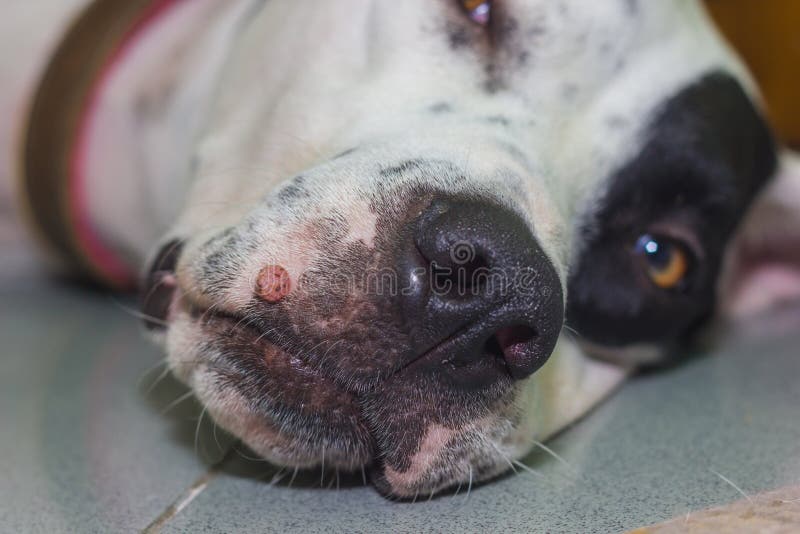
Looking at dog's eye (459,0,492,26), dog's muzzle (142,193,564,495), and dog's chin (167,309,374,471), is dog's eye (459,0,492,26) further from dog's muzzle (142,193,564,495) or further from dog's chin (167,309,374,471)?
dog's chin (167,309,374,471)

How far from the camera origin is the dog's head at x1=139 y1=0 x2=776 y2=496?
1.02 metres

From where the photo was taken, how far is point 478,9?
1.38m

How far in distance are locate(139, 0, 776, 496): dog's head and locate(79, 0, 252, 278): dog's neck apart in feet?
0.67

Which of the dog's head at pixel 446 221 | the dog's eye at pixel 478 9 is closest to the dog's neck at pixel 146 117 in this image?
the dog's head at pixel 446 221

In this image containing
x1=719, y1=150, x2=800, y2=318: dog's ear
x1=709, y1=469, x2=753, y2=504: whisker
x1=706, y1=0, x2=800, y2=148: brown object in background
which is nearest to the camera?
x1=709, y1=469, x2=753, y2=504: whisker

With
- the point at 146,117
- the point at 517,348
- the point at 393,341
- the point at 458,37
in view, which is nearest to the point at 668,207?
the point at 458,37

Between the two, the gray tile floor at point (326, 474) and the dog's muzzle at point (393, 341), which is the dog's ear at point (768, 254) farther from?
the dog's muzzle at point (393, 341)

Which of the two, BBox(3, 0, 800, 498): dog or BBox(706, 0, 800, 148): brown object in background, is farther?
BBox(706, 0, 800, 148): brown object in background

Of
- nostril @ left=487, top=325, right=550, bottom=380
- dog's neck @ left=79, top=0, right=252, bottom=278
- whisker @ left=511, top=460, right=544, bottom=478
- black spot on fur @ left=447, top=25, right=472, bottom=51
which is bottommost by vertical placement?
whisker @ left=511, top=460, right=544, bottom=478

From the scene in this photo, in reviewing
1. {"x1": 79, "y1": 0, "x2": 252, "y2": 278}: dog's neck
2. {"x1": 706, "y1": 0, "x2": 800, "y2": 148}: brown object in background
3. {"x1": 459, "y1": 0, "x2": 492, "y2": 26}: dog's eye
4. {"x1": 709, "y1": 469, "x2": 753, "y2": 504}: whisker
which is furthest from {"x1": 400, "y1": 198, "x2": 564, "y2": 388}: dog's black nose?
{"x1": 706, "y1": 0, "x2": 800, "y2": 148}: brown object in background

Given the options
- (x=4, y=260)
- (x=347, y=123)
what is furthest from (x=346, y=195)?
(x=4, y=260)

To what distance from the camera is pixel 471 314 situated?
977mm

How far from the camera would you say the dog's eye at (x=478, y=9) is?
1.38 metres

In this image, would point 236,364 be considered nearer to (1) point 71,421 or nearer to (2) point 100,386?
(1) point 71,421
